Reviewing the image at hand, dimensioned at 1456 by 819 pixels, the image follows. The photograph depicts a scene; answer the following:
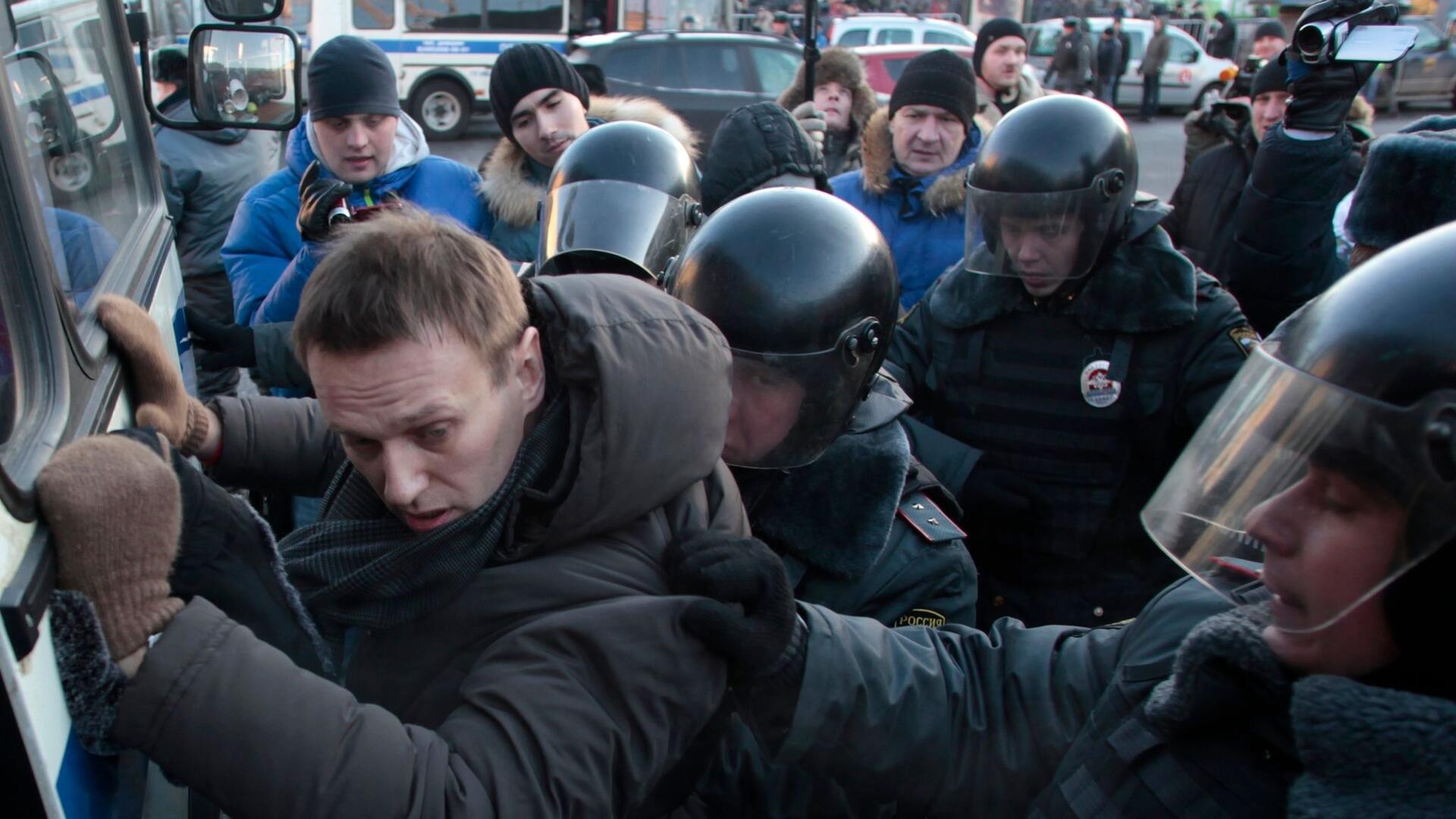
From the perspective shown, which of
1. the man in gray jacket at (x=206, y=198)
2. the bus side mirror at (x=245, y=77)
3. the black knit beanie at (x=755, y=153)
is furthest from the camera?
the man in gray jacket at (x=206, y=198)

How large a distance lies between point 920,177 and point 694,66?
9.61 m

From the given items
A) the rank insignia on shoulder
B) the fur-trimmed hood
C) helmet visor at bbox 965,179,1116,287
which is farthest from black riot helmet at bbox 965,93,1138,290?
the fur-trimmed hood

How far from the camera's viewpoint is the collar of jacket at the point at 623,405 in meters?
1.28

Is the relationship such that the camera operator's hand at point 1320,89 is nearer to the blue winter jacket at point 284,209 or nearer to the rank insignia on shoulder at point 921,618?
the rank insignia on shoulder at point 921,618

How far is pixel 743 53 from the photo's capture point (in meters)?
13.0

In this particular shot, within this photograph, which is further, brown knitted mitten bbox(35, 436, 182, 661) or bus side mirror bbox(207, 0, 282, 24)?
bus side mirror bbox(207, 0, 282, 24)

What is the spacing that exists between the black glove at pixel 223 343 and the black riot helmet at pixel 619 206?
0.75 m

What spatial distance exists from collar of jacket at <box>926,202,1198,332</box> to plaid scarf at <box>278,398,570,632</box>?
1.62 m

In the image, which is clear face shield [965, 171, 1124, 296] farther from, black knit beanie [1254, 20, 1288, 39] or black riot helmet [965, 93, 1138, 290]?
black knit beanie [1254, 20, 1288, 39]

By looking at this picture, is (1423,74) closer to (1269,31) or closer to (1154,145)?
(1154,145)

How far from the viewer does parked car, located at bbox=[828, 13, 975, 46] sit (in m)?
A: 17.0

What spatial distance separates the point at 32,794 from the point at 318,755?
0.77 ft

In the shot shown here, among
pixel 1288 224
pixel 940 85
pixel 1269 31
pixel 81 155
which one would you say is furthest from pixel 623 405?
pixel 1269 31

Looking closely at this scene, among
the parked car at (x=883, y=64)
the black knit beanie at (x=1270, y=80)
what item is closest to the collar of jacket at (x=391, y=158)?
the black knit beanie at (x=1270, y=80)
